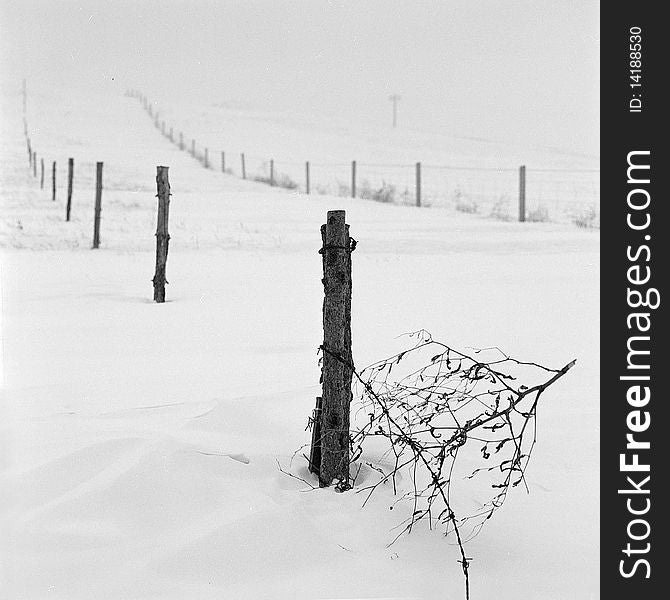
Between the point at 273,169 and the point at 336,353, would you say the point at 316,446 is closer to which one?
the point at 336,353

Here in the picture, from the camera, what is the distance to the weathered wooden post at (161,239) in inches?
265

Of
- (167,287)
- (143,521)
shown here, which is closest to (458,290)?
(167,287)

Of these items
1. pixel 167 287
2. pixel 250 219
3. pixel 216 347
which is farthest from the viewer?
pixel 250 219

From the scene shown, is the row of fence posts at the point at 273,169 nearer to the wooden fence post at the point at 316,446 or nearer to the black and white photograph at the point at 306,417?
the black and white photograph at the point at 306,417

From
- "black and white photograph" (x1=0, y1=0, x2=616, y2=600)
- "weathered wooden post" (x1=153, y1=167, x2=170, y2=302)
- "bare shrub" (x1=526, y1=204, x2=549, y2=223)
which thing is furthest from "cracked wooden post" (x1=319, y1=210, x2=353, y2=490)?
"bare shrub" (x1=526, y1=204, x2=549, y2=223)

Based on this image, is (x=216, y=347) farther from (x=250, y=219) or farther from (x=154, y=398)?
(x=250, y=219)

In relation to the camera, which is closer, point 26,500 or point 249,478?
point 26,500

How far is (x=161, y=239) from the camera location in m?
6.90

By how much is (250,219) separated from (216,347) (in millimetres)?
8114

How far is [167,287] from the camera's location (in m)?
7.56

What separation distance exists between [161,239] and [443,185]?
18.1 meters

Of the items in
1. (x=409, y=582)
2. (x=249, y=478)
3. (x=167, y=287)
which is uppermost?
(x=167, y=287)

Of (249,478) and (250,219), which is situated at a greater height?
(250,219)

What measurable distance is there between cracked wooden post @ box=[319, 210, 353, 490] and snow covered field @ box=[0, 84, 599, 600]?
11 centimetres
